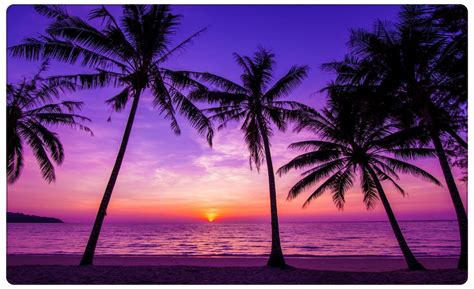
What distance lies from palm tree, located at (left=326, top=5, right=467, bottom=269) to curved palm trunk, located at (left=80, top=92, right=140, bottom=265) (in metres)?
7.65

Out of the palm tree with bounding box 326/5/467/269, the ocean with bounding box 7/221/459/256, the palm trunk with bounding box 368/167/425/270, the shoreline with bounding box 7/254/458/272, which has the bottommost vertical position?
the ocean with bounding box 7/221/459/256

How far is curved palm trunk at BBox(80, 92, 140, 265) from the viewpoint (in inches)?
416

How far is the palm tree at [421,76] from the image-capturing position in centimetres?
989

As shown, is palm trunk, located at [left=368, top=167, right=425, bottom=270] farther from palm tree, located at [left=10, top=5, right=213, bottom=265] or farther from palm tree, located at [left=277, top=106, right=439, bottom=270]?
palm tree, located at [left=10, top=5, right=213, bottom=265]

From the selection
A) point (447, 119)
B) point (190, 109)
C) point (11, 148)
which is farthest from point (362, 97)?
point (11, 148)

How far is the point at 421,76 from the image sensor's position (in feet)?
35.0

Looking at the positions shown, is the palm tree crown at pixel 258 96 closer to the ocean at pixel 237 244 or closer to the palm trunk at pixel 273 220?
the palm trunk at pixel 273 220

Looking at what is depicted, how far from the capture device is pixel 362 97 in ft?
37.9

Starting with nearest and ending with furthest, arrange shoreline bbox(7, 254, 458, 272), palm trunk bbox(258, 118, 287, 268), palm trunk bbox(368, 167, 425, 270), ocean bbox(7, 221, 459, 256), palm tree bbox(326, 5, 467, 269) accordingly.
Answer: palm tree bbox(326, 5, 467, 269) → palm trunk bbox(258, 118, 287, 268) → palm trunk bbox(368, 167, 425, 270) → shoreline bbox(7, 254, 458, 272) → ocean bbox(7, 221, 459, 256)

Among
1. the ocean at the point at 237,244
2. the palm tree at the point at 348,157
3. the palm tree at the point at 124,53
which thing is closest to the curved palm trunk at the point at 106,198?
the palm tree at the point at 124,53

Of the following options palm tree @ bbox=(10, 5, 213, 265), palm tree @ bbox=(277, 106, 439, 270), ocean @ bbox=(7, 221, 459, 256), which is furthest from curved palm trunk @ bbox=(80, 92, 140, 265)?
ocean @ bbox=(7, 221, 459, 256)

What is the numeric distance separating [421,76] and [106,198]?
10.7 meters
